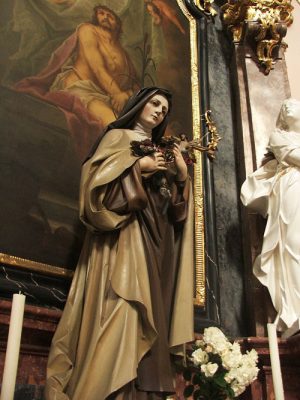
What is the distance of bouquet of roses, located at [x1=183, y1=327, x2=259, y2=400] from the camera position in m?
2.18

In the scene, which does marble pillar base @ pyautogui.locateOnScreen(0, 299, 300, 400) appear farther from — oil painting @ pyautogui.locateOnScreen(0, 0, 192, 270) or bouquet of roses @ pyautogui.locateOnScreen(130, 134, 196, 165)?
bouquet of roses @ pyautogui.locateOnScreen(130, 134, 196, 165)

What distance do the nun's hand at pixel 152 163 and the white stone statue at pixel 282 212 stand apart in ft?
3.24

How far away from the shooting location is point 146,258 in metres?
2.36

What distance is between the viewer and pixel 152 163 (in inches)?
99.2

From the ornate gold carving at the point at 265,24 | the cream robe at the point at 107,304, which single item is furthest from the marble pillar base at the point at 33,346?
the ornate gold carving at the point at 265,24

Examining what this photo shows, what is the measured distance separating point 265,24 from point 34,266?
257cm

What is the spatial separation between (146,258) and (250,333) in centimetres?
128

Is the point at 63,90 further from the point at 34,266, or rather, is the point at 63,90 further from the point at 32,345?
the point at 32,345

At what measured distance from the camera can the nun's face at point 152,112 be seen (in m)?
2.83

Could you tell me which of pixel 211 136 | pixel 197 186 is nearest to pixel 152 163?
pixel 197 186

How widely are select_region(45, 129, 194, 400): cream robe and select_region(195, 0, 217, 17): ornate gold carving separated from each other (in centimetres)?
228

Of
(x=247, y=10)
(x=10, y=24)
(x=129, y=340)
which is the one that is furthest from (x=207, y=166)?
(x=129, y=340)

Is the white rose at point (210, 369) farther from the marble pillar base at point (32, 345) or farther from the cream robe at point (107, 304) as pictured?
the marble pillar base at point (32, 345)

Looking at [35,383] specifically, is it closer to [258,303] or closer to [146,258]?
[146,258]
